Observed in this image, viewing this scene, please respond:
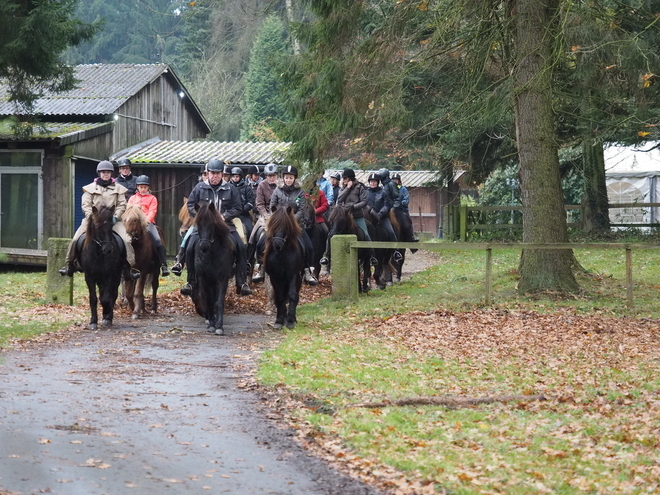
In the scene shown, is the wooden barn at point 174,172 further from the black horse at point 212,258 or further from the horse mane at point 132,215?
the black horse at point 212,258

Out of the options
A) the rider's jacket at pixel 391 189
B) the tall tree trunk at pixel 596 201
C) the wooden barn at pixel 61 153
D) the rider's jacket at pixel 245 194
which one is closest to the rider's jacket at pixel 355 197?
the rider's jacket at pixel 391 189

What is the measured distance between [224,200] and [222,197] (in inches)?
2.3

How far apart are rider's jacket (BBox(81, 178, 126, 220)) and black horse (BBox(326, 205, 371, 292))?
5196 mm

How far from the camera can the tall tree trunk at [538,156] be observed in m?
16.6

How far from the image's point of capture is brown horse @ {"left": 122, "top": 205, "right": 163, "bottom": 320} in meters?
16.0

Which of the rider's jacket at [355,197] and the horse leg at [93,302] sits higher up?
the rider's jacket at [355,197]

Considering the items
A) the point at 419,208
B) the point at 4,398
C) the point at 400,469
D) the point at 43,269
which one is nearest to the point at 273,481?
the point at 400,469

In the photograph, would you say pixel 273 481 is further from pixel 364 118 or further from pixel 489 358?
pixel 364 118

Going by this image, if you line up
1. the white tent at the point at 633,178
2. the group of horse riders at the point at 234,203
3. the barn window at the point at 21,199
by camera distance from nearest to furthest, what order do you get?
the group of horse riders at the point at 234,203
the barn window at the point at 21,199
the white tent at the point at 633,178

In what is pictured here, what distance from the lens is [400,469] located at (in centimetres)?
700

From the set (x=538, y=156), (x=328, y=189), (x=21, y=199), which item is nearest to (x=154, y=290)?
(x=538, y=156)

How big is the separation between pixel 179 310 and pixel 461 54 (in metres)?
8.16

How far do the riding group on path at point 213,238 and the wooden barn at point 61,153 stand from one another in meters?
9.49

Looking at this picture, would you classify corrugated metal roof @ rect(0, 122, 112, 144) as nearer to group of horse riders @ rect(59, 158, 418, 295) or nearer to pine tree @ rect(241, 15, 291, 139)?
group of horse riders @ rect(59, 158, 418, 295)
